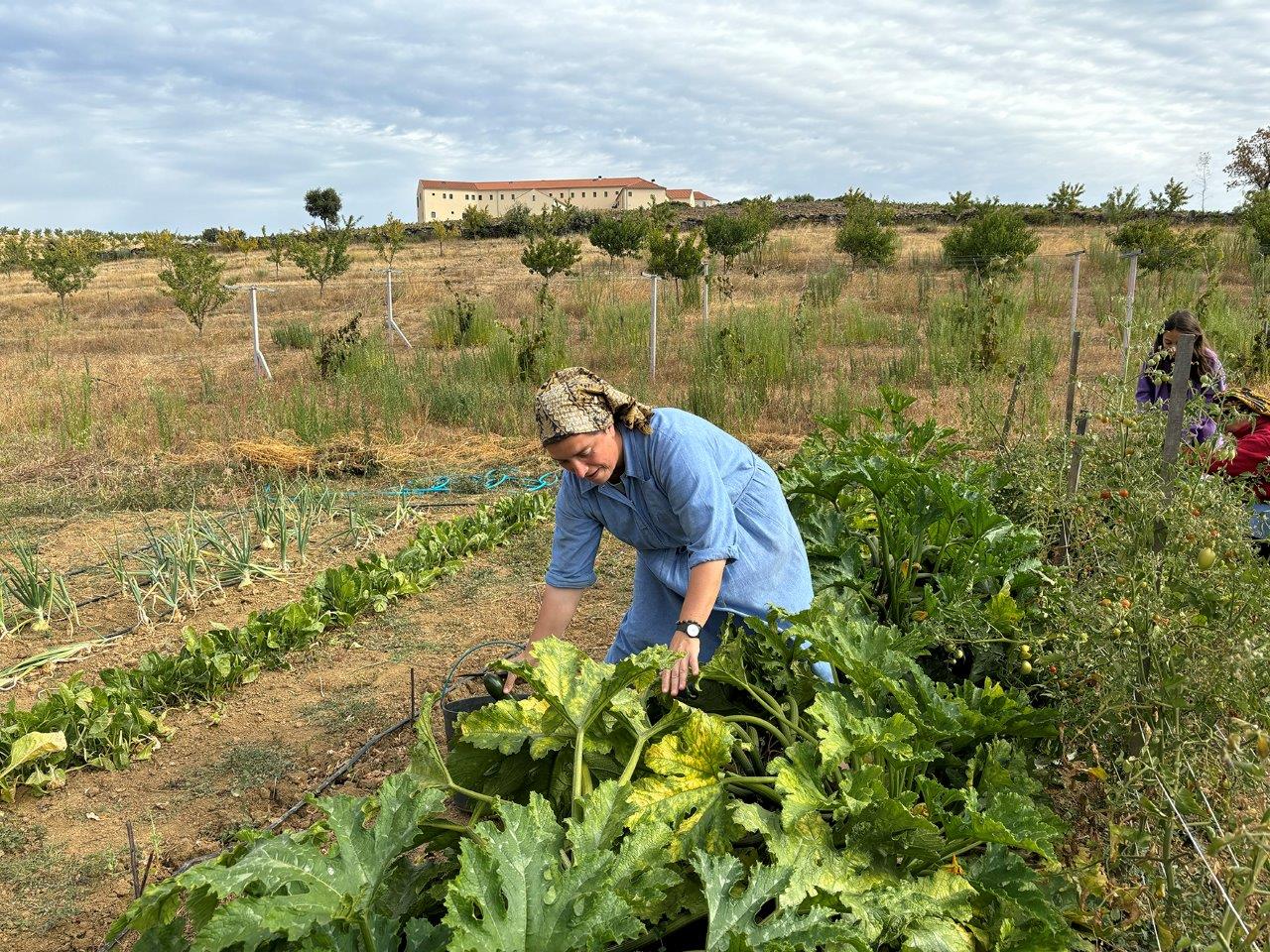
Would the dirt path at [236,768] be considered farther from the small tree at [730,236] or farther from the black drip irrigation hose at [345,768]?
the small tree at [730,236]

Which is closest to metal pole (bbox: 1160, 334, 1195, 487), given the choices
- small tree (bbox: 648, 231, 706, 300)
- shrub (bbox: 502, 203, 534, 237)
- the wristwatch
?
the wristwatch

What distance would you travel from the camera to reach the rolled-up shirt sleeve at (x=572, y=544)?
2.74m

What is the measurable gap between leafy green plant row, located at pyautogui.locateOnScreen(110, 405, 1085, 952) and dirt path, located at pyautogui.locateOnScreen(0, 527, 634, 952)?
43 centimetres

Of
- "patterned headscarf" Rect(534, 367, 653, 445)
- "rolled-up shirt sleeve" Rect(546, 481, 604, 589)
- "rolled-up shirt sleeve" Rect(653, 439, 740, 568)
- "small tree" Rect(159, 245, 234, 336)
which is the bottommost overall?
"rolled-up shirt sleeve" Rect(546, 481, 604, 589)

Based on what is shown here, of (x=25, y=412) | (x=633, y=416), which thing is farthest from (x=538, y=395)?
(x=25, y=412)

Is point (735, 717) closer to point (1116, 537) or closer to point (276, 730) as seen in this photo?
point (1116, 537)

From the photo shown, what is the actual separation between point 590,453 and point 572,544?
0.41 metres

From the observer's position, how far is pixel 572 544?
2.77 m

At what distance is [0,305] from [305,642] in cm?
2469

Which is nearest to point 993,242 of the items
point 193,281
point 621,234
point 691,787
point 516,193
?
point 621,234

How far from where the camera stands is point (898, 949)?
75.2 inches

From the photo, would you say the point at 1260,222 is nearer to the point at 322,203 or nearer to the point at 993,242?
the point at 993,242

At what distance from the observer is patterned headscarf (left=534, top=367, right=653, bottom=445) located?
2.34 meters

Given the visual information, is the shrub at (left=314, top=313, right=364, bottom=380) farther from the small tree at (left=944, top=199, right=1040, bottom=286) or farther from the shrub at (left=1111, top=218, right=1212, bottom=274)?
the shrub at (left=1111, top=218, right=1212, bottom=274)
